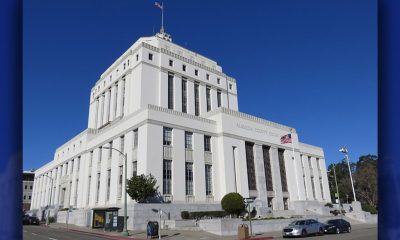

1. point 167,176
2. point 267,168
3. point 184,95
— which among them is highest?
point 184,95

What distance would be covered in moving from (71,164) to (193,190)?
109ft

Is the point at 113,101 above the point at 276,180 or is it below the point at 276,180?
above

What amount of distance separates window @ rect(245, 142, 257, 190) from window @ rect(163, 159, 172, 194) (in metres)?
14.4

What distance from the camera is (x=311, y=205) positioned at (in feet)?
192

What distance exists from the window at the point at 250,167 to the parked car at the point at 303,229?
A: 22.8 metres

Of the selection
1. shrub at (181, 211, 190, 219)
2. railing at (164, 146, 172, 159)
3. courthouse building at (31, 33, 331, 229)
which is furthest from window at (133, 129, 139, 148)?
shrub at (181, 211, 190, 219)

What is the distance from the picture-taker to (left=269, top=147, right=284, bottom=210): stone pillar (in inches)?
2233

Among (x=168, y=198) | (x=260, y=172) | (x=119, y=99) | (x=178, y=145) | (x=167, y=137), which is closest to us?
(x=168, y=198)

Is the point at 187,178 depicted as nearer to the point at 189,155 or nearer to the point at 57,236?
the point at 189,155

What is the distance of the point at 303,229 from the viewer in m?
28.8

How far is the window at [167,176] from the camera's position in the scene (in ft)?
145

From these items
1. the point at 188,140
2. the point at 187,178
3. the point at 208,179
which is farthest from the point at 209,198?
the point at 188,140

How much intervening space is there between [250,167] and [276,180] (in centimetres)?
643

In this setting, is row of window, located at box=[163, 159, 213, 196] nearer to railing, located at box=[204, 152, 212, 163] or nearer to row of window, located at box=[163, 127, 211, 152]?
railing, located at box=[204, 152, 212, 163]
